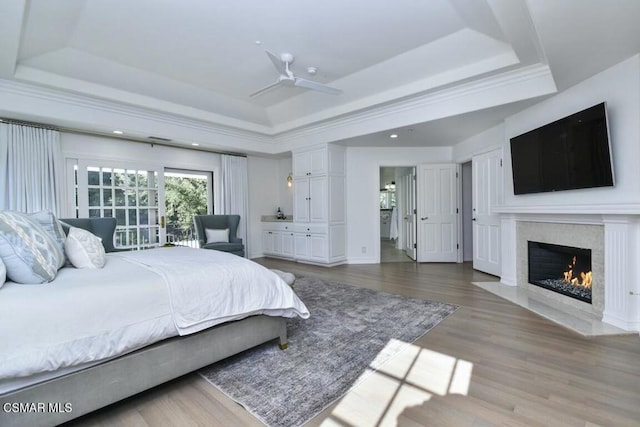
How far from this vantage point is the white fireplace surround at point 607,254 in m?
2.66

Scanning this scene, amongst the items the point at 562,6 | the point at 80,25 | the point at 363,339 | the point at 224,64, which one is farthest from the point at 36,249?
the point at 562,6

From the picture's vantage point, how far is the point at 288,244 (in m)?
6.56

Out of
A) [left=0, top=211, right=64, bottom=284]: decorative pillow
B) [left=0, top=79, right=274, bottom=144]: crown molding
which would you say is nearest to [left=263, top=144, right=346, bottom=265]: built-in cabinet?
[left=0, top=79, right=274, bottom=144]: crown molding

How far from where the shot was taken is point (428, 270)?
17.7 ft

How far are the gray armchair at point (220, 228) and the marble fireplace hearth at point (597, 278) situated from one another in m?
4.17

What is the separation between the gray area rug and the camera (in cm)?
176

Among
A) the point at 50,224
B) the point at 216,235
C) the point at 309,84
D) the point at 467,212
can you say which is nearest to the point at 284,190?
the point at 216,235

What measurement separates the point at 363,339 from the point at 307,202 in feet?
12.5

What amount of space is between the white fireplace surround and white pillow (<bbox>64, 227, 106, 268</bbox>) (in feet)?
14.3

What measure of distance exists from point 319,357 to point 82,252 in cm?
188

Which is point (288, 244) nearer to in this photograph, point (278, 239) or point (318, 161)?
point (278, 239)

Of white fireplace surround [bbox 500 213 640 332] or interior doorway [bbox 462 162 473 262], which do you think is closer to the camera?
white fireplace surround [bbox 500 213 640 332]

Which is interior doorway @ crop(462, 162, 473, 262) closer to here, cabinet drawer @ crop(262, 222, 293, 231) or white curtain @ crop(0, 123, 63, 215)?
cabinet drawer @ crop(262, 222, 293, 231)

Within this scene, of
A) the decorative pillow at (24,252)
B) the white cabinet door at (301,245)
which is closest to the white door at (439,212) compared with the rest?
the white cabinet door at (301,245)
